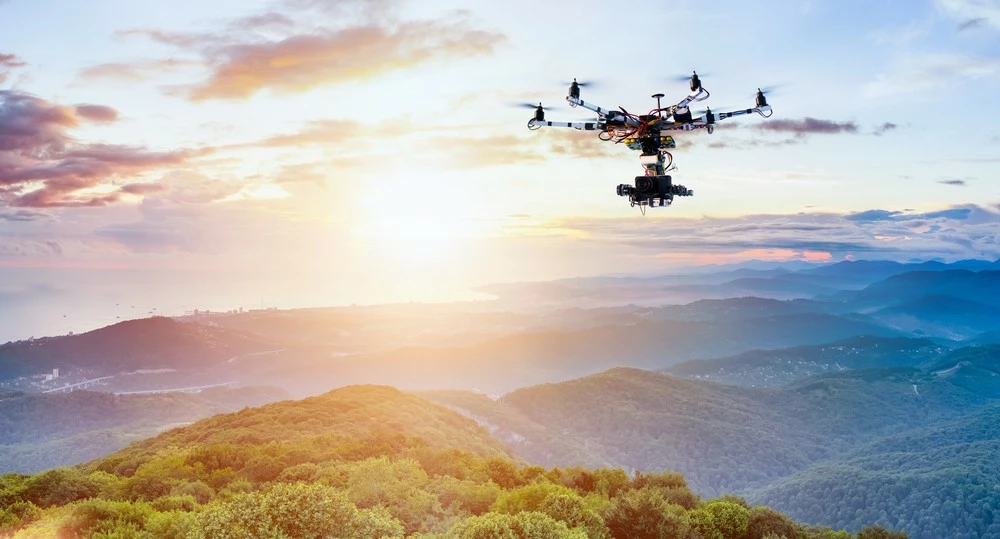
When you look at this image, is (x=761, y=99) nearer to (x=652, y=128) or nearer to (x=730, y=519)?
(x=652, y=128)

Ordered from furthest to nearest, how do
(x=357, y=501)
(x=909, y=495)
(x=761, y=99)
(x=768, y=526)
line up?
(x=909, y=495) → (x=768, y=526) → (x=357, y=501) → (x=761, y=99)

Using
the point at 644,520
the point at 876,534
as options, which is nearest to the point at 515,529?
the point at 644,520

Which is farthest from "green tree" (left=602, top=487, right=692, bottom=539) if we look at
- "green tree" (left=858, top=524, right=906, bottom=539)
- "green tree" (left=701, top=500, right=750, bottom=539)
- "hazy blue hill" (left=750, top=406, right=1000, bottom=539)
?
"hazy blue hill" (left=750, top=406, right=1000, bottom=539)

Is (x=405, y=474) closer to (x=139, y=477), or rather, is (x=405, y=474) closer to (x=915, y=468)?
(x=139, y=477)

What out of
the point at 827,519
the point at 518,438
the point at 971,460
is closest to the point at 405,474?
the point at 827,519

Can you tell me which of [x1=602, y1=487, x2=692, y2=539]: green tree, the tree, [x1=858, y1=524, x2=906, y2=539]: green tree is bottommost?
[x1=858, y1=524, x2=906, y2=539]: green tree

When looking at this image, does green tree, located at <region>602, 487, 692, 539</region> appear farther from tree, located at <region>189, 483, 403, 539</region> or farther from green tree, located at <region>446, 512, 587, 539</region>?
tree, located at <region>189, 483, 403, 539</region>

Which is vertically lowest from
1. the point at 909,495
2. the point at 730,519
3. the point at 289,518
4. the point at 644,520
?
the point at 909,495
